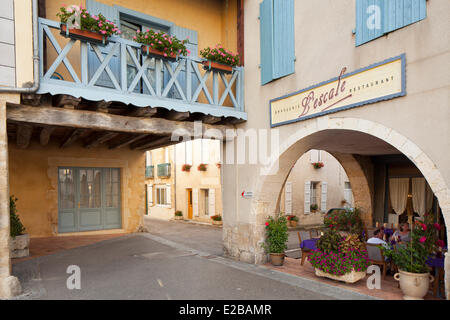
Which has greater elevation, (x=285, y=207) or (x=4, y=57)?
(x=4, y=57)

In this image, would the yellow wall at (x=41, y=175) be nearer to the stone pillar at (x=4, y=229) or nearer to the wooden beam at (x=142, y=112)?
the wooden beam at (x=142, y=112)

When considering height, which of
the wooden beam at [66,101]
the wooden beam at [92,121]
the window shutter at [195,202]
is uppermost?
the wooden beam at [66,101]

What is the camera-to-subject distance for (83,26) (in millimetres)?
4875

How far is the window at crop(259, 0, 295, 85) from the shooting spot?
5.80 meters

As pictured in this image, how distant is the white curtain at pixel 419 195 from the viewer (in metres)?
8.37

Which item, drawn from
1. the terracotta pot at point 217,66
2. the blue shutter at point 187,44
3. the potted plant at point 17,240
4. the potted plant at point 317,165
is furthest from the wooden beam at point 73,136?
the potted plant at point 317,165

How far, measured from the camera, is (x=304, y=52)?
5535 mm

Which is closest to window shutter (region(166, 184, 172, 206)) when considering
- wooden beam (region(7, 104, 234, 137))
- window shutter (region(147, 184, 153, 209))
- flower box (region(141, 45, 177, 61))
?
window shutter (region(147, 184, 153, 209))

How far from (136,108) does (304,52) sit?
10.1 feet

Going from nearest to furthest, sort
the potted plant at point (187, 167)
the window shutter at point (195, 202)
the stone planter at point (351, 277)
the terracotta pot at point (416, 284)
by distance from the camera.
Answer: the terracotta pot at point (416, 284) < the stone planter at point (351, 277) < the window shutter at point (195, 202) < the potted plant at point (187, 167)

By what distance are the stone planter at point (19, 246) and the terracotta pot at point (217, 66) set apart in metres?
5.32

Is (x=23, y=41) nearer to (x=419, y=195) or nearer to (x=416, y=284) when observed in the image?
(x=416, y=284)
